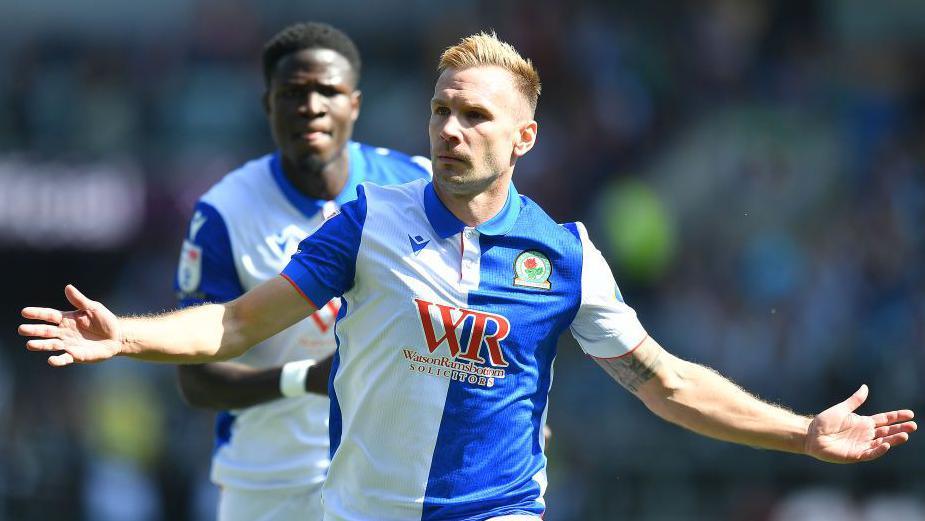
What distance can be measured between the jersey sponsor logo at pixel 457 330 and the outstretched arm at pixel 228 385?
139cm

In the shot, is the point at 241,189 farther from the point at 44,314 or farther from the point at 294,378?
the point at 44,314

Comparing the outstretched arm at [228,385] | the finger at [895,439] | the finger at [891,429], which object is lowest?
the outstretched arm at [228,385]

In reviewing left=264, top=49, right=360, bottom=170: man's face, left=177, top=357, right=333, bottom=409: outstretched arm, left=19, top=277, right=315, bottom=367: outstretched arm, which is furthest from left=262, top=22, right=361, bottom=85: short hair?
left=19, top=277, right=315, bottom=367: outstretched arm

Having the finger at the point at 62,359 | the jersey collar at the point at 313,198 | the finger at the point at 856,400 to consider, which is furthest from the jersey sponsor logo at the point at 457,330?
the jersey collar at the point at 313,198

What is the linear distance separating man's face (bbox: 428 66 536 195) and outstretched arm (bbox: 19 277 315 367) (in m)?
0.70

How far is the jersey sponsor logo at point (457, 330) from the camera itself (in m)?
4.91

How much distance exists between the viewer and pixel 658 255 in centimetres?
1366

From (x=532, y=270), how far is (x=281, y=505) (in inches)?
89.2

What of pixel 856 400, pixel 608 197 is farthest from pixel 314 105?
pixel 608 197

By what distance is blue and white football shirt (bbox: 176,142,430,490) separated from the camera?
652 centimetres

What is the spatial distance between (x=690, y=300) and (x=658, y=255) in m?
0.61

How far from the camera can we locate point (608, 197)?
45.5 feet

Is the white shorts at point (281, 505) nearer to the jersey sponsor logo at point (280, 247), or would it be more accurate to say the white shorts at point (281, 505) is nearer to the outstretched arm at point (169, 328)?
the jersey sponsor logo at point (280, 247)

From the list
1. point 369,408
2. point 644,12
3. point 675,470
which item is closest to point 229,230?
point 369,408
